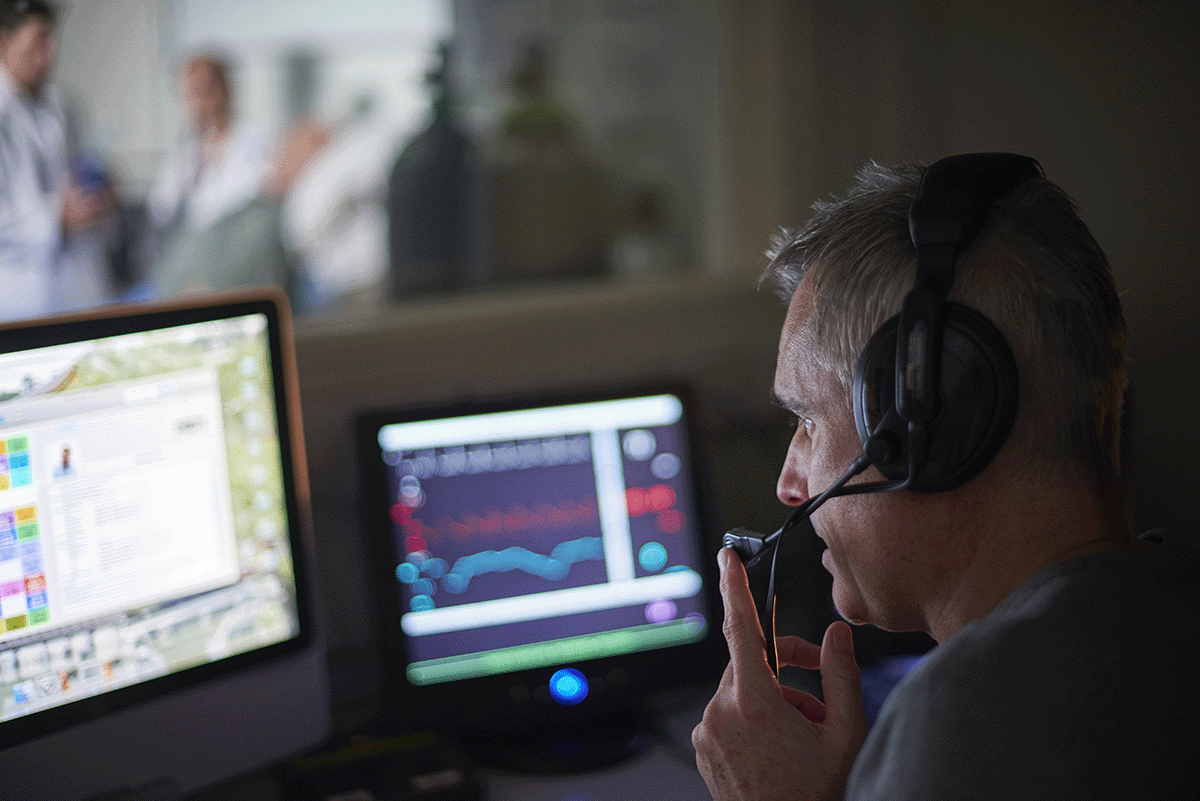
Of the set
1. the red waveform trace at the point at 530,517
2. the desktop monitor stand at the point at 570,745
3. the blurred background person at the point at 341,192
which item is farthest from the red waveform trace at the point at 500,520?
the blurred background person at the point at 341,192

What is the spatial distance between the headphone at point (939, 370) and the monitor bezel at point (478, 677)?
2.07 ft

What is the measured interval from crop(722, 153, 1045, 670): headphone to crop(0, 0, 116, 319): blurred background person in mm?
1235

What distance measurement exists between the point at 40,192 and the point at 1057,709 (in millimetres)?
1559

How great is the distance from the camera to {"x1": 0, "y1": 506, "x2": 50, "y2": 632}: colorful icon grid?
85cm

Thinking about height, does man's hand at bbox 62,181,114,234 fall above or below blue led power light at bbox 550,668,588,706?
above

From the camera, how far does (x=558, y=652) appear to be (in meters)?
1.25

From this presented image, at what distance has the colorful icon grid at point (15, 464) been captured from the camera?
0.85m

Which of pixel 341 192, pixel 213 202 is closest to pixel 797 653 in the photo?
pixel 213 202

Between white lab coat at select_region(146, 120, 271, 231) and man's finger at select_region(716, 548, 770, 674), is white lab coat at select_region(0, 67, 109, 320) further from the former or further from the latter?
man's finger at select_region(716, 548, 770, 674)

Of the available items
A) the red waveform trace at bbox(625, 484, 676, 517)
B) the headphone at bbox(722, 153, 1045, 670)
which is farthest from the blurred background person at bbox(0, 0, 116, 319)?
the headphone at bbox(722, 153, 1045, 670)

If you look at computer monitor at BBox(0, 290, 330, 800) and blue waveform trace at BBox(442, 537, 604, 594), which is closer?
computer monitor at BBox(0, 290, 330, 800)

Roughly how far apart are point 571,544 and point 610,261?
76 cm

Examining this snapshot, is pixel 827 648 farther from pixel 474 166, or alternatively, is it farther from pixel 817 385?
pixel 474 166

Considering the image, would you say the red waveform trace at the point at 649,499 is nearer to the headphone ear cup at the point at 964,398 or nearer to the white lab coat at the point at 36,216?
the headphone ear cup at the point at 964,398
